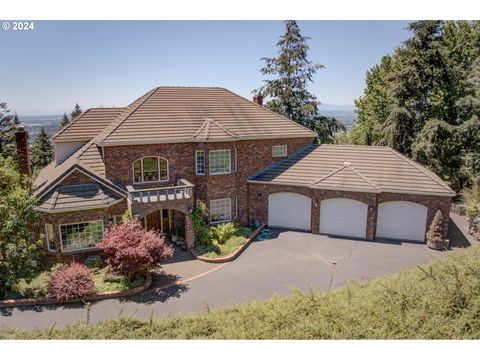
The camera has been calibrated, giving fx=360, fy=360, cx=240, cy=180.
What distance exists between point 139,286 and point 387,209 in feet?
46.0

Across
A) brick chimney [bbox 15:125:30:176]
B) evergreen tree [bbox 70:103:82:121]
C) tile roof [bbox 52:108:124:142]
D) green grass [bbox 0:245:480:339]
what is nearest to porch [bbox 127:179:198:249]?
brick chimney [bbox 15:125:30:176]

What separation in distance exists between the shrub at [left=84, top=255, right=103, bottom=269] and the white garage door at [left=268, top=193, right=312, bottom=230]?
10.3m

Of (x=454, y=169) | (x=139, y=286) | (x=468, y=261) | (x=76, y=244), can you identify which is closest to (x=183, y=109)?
(x=76, y=244)

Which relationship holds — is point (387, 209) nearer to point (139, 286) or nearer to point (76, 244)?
point (139, 286)

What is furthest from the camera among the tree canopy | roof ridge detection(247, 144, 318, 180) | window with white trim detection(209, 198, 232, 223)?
the tree canopy

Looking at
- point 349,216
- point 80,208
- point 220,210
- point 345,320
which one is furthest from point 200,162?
point 345,320

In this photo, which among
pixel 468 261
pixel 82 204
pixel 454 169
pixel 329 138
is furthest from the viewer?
pixel 329 138

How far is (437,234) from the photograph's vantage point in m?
19.0

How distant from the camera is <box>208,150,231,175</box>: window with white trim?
2102cm

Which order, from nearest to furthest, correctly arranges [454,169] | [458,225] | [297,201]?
[297,201]
[458,225]
[454,169]

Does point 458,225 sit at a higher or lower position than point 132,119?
lower

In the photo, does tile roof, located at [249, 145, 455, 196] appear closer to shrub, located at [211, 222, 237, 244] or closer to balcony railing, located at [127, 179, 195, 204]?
shrub, located at [211, 222, 237, 244]

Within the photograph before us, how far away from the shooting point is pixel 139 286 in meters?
15.1

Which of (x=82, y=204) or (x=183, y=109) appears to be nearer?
(x=82, y=204)
